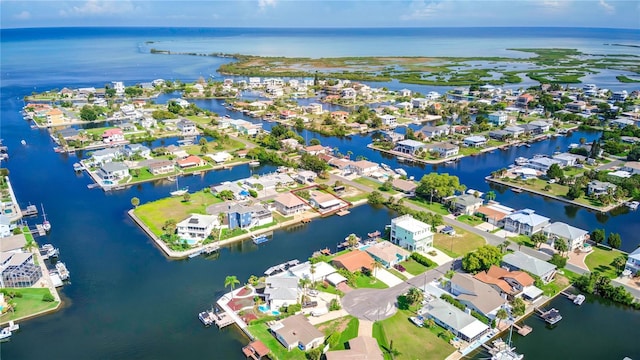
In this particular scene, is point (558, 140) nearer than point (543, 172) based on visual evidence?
No

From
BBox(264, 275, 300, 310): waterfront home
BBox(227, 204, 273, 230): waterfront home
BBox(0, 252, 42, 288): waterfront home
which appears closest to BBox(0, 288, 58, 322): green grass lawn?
BBox(0, 252, 42, 288): waterfront home

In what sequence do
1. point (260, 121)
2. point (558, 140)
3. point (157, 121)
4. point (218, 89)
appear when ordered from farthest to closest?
point (218, 89)
point (260, 121)
point (157, 121)
point (558, 140)

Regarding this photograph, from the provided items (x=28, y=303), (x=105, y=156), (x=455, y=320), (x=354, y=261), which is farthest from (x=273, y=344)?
(x=105, y=156)

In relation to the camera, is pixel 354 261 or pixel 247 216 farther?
pixel 247 216

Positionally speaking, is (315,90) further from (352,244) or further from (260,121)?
(352,244)

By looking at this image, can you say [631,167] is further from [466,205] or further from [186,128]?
[186,128]

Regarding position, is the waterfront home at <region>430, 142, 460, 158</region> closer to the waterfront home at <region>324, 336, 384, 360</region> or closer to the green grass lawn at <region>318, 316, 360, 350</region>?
the green grass lawn at <region>318, 316, 360, 350</region>

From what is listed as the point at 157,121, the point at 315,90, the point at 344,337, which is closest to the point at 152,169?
the point at 157,121
